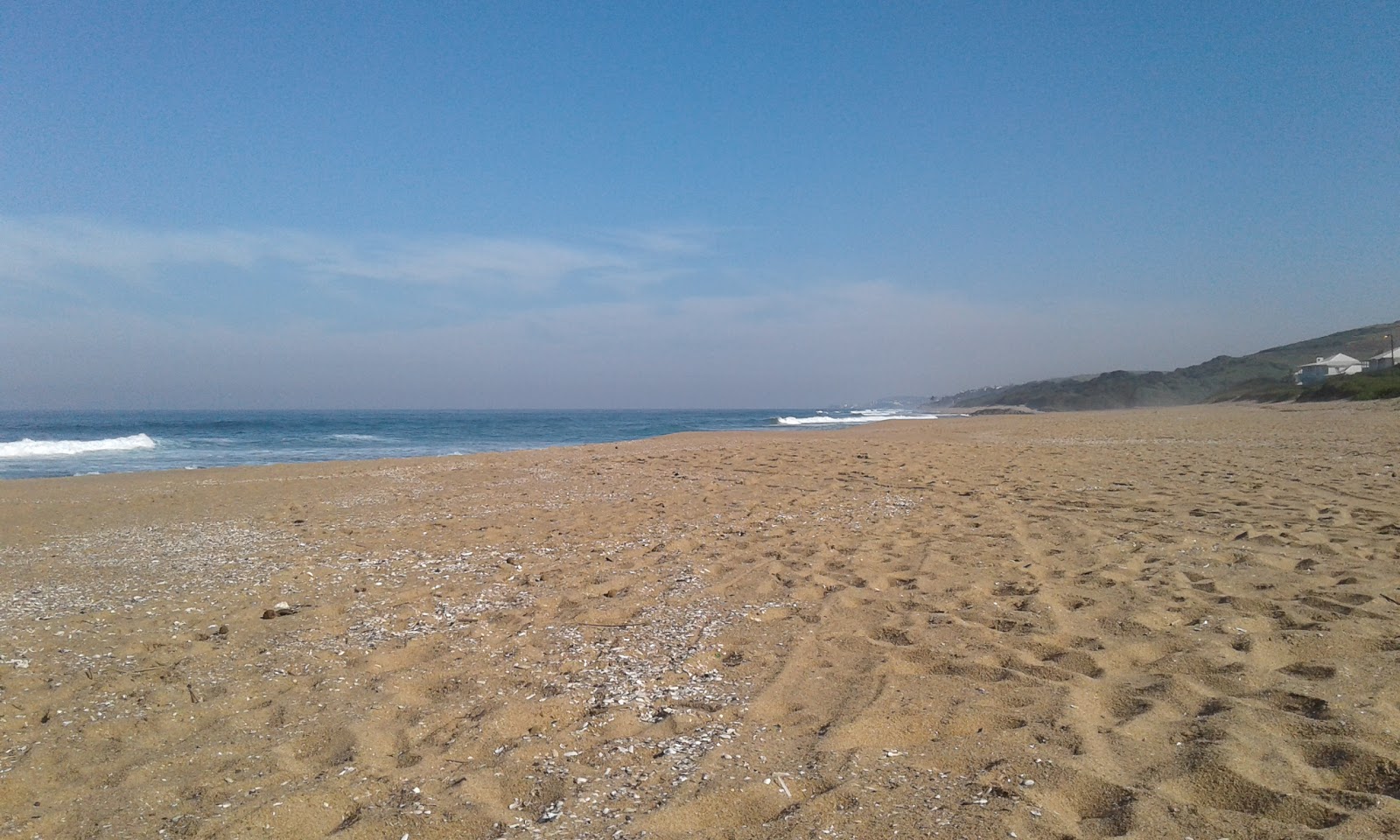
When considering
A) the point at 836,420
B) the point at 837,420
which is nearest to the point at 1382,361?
the point at 837,420

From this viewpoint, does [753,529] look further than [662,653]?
Yes

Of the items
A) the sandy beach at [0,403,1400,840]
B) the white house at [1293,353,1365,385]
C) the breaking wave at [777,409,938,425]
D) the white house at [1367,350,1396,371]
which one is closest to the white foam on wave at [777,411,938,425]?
the breaking wave at [777,409,938,425]

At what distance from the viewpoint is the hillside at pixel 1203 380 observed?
59.1 m

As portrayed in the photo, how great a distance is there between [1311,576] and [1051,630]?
6.72ft

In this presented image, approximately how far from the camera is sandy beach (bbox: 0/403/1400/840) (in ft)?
8.08

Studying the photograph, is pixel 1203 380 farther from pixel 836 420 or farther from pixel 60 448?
pixel 60 448

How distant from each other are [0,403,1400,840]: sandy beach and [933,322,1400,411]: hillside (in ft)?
180

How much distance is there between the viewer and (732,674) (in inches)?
143

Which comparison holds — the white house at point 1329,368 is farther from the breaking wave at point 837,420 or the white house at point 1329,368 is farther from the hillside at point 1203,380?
the breaking wave at point 837,420

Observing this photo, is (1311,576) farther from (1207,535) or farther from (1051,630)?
(1051,630)

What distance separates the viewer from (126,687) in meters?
3.66

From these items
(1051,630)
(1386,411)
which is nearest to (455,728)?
(1051,630)

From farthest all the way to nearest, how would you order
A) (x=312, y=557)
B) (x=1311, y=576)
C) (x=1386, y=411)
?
(x=1386, y=411)
(x=312, y=557)
(x=1311, y=576)

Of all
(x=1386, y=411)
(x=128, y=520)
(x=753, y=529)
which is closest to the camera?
(x=753, y=529)
